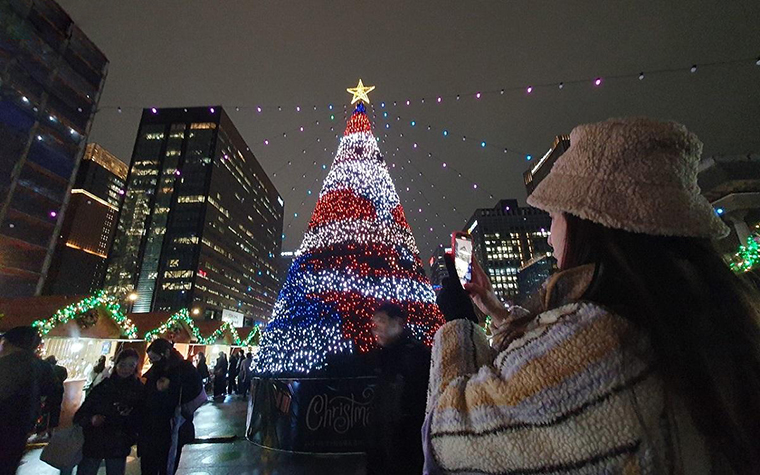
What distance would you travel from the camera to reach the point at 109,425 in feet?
11.9

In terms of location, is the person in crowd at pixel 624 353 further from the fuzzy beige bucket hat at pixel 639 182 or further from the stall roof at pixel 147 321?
the stall roof at pixel 147 321

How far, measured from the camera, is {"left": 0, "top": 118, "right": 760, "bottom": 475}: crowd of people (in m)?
0.64

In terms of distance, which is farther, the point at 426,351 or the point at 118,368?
the point at 118,368

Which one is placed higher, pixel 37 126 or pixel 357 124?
pixel 37 126

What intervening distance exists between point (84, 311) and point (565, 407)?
1319 centimetres

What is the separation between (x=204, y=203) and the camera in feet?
217

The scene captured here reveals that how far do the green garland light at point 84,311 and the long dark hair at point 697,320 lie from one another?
1275cm

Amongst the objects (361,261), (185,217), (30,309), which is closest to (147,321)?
(30,309)

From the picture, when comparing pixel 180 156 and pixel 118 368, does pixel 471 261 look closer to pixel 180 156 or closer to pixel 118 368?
pixel 118 368

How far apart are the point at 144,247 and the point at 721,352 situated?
8003cm

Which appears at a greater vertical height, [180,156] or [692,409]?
[180,156]

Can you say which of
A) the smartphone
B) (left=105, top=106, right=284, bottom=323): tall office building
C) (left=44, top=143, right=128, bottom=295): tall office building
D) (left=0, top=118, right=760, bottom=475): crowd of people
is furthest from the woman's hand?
(left=44, top=143, right=128, bottom=295): tall office building

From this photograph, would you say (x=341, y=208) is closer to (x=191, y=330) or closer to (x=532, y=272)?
(x=191, y=330)

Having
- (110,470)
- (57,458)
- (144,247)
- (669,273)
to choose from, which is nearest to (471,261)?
(669,273)
